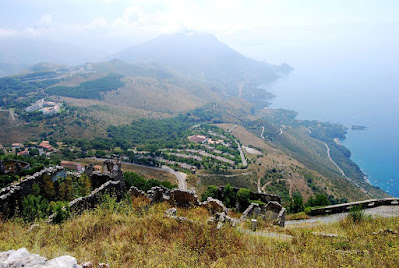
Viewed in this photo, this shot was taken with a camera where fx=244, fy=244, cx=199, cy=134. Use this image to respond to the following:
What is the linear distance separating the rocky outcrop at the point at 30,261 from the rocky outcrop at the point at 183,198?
29.7 feet

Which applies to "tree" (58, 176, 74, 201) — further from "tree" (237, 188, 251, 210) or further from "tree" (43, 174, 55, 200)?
"tree" (237, 188, 251, 210)

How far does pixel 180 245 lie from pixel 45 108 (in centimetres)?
13147

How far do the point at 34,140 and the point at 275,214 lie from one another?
84.6m

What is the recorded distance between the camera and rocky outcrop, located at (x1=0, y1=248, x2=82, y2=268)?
12.8ft

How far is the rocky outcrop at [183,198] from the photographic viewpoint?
13172 millimetres

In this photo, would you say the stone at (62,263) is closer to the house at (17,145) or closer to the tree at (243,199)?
the tree at (243,199)

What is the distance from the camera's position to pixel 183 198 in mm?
13586

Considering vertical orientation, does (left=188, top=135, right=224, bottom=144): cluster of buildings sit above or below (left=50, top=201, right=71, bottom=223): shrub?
below

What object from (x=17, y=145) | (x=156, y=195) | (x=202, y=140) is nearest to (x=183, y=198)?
(x=156, y=195)

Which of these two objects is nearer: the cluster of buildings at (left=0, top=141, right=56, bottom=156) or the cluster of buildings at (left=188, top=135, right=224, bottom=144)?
the cluster of buildings at (left=0, top=141, right=56, bottom=156)

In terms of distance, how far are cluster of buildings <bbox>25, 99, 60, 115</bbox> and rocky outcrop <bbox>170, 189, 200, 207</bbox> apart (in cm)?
11348

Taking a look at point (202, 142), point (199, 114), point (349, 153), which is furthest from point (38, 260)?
point (199, 114)

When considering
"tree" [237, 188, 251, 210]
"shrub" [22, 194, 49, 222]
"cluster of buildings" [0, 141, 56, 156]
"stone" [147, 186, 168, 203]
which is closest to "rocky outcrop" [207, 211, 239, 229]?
"stone" [147, 186, 168, 203]

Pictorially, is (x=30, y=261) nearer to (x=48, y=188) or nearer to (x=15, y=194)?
(x=15, y=194)
